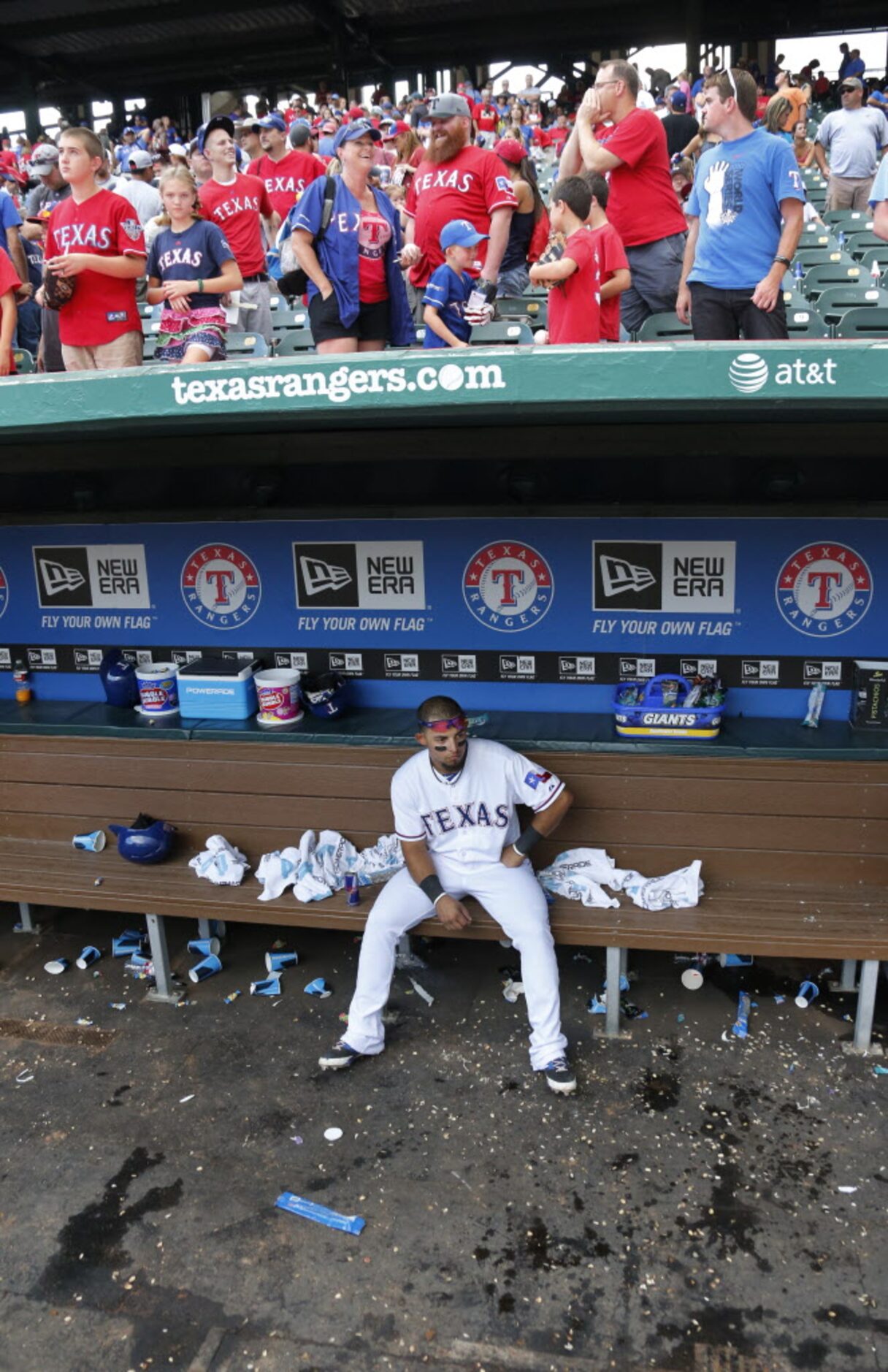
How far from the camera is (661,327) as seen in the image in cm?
538

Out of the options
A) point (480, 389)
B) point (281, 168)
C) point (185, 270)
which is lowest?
point (480, 389)

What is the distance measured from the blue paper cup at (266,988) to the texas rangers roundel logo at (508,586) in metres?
1.82

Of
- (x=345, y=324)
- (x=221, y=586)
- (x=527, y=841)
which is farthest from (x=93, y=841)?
(x=345, y=324)

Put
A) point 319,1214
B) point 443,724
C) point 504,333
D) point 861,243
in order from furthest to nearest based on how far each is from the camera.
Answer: point 861,243
point 504,333
point 443,724
point 319,1214

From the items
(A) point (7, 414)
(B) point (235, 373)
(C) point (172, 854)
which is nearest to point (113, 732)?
(C) point (172, 854)

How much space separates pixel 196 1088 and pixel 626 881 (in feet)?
6.05

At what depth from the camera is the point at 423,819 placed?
4156 mm

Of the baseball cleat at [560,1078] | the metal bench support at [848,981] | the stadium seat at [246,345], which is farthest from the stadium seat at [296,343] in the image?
the metal bench support at [848,981]

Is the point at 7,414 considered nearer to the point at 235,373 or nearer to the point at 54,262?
the point at 235,373

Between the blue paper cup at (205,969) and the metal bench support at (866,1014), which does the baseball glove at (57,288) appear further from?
the metal bench support at (866,1014)

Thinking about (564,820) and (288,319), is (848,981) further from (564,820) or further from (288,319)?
(288,319)

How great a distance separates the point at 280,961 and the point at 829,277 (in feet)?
20.2

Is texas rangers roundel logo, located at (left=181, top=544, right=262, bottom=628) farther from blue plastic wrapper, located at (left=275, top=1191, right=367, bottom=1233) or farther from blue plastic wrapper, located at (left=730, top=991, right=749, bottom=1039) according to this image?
blue plastic wrapper, located at (left=730, top=991, right=749, bottom=1039)

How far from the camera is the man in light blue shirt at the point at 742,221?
4.05 m
